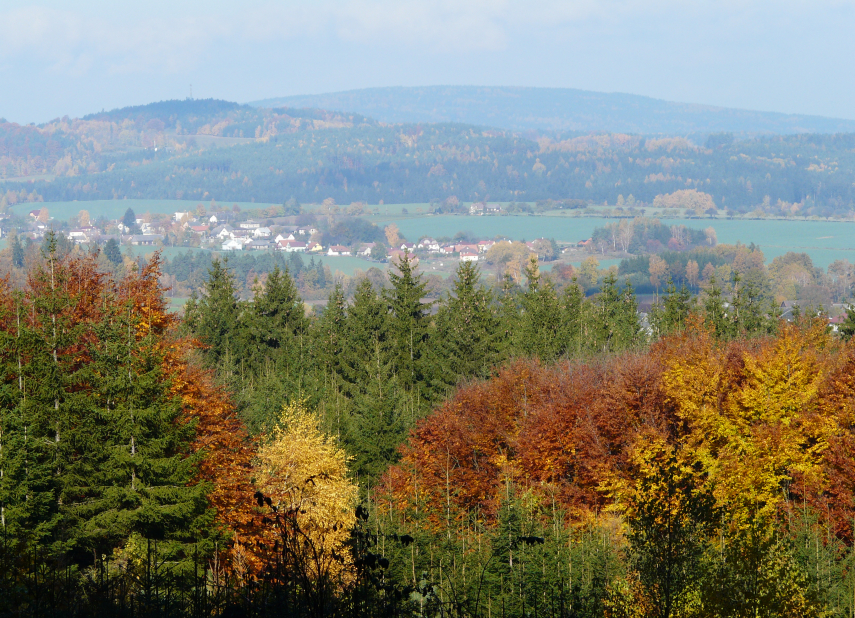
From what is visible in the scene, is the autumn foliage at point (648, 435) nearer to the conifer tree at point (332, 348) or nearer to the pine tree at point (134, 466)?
the pine tree at point (134, 466)

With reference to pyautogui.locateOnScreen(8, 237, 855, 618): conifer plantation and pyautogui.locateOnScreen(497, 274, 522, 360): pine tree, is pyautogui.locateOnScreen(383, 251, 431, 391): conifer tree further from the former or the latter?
pyautogui.locateOnScreen(497, 274, 522, 360): pine tree

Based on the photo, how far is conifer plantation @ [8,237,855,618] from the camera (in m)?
13.4

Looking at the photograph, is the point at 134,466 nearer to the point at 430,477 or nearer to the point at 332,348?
the point at 430,477

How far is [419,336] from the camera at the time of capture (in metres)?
80.2

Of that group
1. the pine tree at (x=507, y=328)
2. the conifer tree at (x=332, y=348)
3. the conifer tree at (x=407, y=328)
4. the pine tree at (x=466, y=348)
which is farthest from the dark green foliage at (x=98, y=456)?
the conifer tree at (x=407, y=328)

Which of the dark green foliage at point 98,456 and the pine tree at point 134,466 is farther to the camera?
the pine tree at point 134,466

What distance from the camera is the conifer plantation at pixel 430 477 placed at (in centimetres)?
1345

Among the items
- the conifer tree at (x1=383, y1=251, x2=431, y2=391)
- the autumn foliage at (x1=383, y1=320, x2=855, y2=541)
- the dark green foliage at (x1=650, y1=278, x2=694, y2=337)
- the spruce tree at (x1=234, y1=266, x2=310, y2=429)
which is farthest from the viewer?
the dark green foliage at (x1=650, y1=278, x2=694, y2=337)

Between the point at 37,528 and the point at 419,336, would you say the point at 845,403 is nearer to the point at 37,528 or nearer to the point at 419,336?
the point at 37,528

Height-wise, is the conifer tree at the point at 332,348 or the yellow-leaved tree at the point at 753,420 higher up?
the yellow-leaved tree at the point at 753,420

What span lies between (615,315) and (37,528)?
68.3 metres

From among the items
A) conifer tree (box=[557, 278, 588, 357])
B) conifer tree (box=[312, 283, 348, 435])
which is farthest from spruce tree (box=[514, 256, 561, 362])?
conifer tree (box=[312, 283, 348, 435])

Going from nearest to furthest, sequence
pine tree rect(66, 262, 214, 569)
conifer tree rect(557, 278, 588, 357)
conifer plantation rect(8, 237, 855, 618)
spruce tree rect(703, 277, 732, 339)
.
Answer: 1. conifer plantation rect(8, 237, 855, 618)
2. pine tree rect(66, 262, 214, 569)
3. conifer tree rect(557, 278, 588, 357)
4. spruce tree rect(703, 277, 732, 339)

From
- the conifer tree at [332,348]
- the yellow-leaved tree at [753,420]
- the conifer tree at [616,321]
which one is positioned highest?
the yellow-leaved tree at [753,420]
